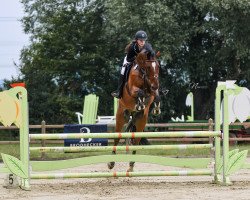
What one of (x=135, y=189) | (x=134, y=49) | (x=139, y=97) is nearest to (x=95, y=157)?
(x=135, y=189)

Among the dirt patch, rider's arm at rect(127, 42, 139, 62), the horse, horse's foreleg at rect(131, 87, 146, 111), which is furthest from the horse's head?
the dirt patch

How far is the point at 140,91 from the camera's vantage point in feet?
33.6

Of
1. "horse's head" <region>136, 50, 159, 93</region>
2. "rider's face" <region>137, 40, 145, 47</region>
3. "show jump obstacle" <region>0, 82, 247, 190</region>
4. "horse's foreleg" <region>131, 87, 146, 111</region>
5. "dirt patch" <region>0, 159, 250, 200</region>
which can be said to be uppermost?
"rider's face" <region>137, 40, 145, 47</region>

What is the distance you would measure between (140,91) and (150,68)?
0.42 meters

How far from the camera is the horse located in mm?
10062

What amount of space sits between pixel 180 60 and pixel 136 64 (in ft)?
71.2

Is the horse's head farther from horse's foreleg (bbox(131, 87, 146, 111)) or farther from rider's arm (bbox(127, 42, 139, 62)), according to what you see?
rider's arm (bbox(127, 42, 139, 62))

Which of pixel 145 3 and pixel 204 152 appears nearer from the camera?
pixel 204 152

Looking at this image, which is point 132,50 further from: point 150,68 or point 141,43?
point 150,68

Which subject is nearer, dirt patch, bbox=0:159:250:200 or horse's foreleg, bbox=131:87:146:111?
dirt patch, bbox=0:159:250:200

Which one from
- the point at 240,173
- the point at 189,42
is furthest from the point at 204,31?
the point at 240,173

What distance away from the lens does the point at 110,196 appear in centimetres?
799

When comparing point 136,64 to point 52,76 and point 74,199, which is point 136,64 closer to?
point 74,199

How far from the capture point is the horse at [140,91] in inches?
396
